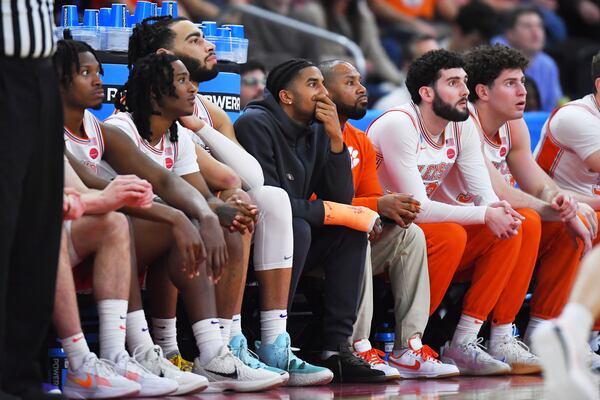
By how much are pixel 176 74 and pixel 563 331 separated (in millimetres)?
2562

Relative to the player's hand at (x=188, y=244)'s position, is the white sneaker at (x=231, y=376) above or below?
below

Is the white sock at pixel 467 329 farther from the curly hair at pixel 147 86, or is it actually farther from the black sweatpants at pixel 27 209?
the black sweatpants at pixel 27 209

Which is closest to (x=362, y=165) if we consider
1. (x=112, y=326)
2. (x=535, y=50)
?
(x=112, y=326)

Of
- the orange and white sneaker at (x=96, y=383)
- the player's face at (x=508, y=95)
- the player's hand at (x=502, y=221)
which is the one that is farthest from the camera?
the player's face at (x=508, y=95)

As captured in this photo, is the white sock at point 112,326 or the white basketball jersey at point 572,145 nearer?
the white sock at point 112,326

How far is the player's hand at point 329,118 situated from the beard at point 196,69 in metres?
0.53

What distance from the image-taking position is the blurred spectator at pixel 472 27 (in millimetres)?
12062

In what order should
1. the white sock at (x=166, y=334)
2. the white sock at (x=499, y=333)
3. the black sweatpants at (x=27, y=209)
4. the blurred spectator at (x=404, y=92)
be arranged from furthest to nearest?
the blurred spectator at (x=404, y=92) → the white sock at (x=499, y=333) → the white sock at (x=166, y=334) → the black sweatpants at (x=27, y=209)

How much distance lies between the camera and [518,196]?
22.7 feet

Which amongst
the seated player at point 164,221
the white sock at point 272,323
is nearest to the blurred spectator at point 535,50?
the white sock at point 272,323

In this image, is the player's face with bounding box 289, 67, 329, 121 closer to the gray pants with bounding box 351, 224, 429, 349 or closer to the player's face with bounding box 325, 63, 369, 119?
the player's face with bounding box 325, 63, 369, 119

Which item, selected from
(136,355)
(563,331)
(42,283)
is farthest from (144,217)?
(563,331)

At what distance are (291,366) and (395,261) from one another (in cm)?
92

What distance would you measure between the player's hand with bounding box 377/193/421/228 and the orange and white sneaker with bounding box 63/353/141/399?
170 centimetres
